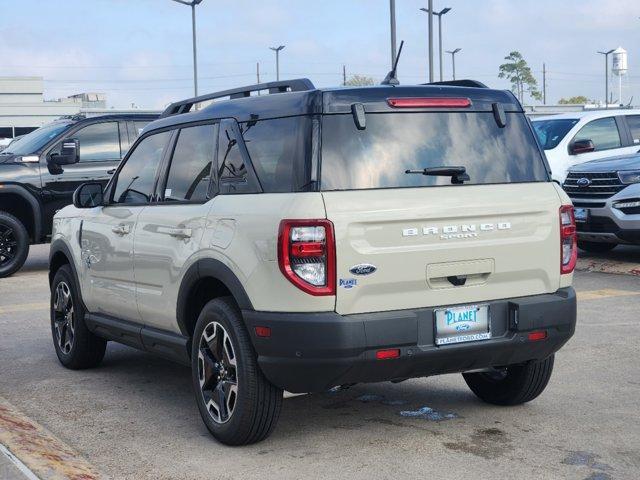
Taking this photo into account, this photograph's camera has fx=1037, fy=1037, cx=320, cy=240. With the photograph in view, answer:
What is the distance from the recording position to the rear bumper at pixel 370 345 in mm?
4953

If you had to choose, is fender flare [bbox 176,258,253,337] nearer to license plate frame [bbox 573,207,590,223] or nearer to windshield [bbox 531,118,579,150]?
license plate frame [bbox 573,207,590,223]

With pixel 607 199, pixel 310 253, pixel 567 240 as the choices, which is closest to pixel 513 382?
pixel 567 240

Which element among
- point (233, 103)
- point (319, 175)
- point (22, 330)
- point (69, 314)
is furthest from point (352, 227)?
point (22, 330)

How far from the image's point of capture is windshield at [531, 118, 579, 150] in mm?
16094

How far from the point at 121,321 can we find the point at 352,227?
7.97 ft

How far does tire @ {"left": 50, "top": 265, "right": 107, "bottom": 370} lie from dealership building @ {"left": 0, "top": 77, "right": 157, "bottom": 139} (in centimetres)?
8602

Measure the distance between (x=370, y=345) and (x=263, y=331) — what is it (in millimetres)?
533

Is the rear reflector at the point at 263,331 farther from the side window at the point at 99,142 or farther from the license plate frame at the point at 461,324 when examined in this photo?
the side window at the point at 99,142

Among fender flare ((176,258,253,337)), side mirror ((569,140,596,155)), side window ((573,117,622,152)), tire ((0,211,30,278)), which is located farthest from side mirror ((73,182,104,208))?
side window ((573,117,622,152))

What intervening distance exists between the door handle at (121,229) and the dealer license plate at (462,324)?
2.37 meters

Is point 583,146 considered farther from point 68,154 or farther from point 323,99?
point 323,99

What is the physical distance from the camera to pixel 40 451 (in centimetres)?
536

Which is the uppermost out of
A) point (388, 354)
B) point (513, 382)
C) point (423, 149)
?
point (423, 149)

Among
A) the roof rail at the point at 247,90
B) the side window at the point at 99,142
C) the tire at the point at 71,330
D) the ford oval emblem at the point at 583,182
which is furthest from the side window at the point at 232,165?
the side window at the point at 99,142
